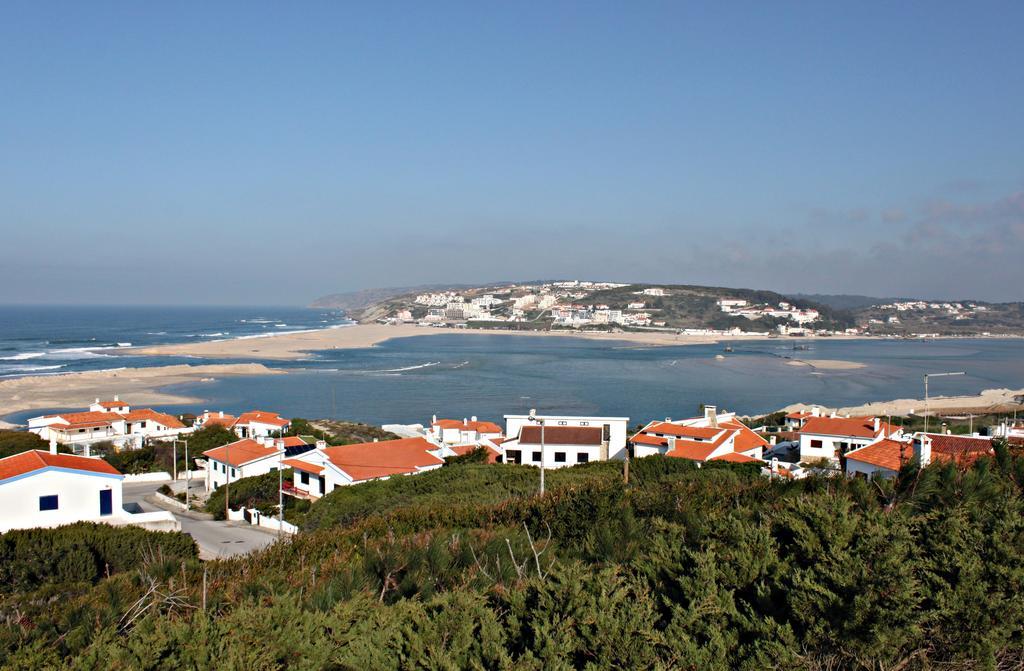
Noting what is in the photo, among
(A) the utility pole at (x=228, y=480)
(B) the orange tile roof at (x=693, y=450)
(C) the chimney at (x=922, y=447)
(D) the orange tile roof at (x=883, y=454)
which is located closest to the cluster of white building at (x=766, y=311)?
(B) the orange tile roof at (x=693, y=450)

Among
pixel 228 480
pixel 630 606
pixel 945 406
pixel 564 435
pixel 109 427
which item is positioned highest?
pixel 630 606

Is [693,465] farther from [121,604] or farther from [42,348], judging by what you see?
[42,348]

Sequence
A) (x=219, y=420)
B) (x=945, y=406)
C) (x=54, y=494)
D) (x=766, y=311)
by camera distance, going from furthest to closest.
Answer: (x=766, y=311)
(x=945, y=406)
(x=219, y=420)
(x=54, y=494)

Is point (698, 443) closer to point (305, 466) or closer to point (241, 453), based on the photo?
point (305, 466)

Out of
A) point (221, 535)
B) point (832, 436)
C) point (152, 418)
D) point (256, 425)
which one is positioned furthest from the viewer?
point (152, 418)

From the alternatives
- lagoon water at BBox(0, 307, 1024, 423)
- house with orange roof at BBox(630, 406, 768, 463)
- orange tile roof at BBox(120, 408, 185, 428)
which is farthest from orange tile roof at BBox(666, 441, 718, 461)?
orange tile roof at BBox(120, 408, 185, 428)

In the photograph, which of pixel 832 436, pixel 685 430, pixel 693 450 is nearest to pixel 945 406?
pixel 832 436

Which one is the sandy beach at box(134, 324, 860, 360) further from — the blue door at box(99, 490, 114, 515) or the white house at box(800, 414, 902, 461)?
the blue door at box(99, 490, 114, 515)

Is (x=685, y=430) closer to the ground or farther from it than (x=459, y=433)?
farther from it

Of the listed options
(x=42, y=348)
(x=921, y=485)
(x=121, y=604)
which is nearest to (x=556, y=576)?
(x=121, y=604)
